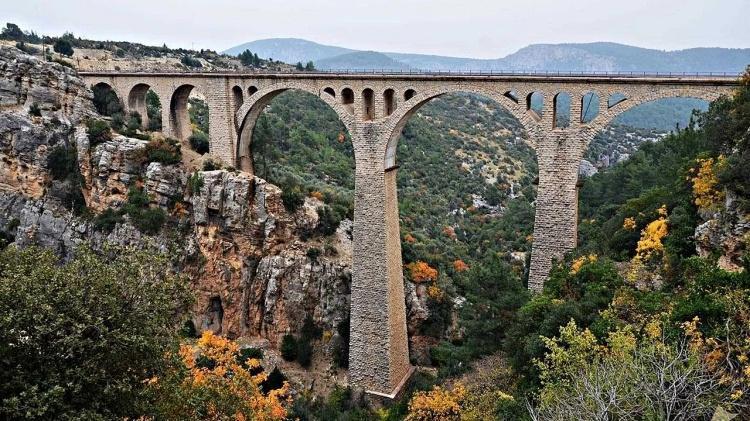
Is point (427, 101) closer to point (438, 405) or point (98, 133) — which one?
point (438, 405)

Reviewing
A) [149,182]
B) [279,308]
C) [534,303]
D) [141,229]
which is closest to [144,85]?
[149,182]

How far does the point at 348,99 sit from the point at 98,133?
567 inches

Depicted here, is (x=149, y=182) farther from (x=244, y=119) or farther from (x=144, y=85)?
(x=144, y=85)

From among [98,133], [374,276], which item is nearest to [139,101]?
[98,133]

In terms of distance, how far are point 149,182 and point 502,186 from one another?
2977 cm

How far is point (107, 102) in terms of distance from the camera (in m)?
33.5

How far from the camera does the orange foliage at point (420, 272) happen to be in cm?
2850

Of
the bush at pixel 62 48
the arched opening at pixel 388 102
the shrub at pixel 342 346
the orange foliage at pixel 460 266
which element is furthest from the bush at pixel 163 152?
the bush at pixel 62 48

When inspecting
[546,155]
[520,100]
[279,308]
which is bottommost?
[279,308]

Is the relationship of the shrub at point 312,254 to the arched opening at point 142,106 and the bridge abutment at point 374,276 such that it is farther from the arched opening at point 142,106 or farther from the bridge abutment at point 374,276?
the arched opening at point 142,106

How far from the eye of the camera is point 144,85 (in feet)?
107

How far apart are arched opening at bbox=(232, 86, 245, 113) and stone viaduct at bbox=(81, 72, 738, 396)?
50 mm

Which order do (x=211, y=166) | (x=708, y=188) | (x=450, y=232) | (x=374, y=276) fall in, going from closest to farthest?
(x=708, y=188) < (x=374, y=276) < (x=211, y=166) < (x=450, y=232)

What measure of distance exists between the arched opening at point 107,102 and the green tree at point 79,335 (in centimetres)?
2433
